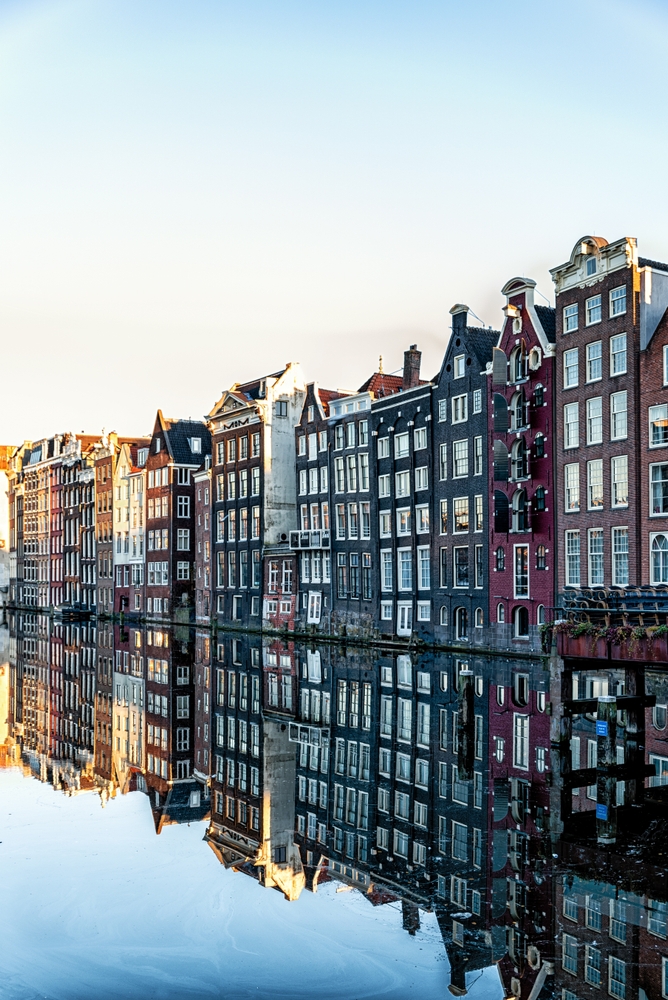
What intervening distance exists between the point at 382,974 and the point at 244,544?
73139mm

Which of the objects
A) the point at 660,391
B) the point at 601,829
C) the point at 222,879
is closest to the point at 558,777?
the point at 601,829

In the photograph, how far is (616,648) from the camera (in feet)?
81.3

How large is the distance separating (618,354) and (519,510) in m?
10.8

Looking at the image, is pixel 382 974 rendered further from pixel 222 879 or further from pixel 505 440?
pixel 505 440

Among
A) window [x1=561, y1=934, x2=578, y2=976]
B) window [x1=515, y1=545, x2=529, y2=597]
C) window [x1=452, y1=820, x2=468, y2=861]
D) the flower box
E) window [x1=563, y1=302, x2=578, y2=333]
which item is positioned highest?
window [x1=563, y1=302, x2=578, y2=333]

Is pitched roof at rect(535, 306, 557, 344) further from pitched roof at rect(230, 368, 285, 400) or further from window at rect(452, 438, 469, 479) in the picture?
pitched roof at rect(230, 368, 285, 400)

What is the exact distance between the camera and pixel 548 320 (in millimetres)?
57281

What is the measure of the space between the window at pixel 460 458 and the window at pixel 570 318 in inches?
422

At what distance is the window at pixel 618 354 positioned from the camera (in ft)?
157

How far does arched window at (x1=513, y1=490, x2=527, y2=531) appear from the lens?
54.6 meters

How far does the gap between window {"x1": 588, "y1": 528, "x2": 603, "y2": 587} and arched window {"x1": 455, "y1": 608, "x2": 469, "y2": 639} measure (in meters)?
10.7

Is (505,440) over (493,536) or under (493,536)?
over

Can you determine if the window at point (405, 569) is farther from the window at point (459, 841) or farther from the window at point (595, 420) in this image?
the window at point (459, 841)

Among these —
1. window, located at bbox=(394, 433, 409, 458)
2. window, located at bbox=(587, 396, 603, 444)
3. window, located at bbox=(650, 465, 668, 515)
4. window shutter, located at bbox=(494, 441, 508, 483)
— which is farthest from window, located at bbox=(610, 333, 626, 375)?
window, located at bbox=(394, 433, 409, 458)
